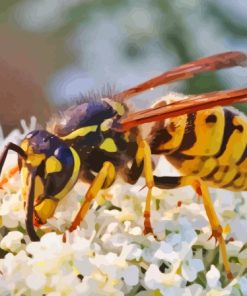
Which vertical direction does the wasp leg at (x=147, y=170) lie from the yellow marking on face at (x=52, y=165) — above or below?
below

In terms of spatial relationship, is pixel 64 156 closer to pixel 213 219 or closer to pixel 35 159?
pixel 35 159

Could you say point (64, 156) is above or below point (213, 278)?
above

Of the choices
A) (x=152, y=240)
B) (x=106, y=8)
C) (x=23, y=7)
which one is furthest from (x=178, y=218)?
(x=23, y=7)

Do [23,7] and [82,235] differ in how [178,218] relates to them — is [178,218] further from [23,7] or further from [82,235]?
[23,7]

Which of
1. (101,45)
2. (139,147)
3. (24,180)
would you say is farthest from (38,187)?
(101,45)

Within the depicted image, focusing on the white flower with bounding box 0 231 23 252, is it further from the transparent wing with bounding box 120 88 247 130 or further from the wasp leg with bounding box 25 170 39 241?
the transparent wing with bounding box 120 88 247 130

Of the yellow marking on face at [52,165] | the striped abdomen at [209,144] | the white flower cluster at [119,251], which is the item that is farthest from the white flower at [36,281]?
the striped abdomen at [209,144]

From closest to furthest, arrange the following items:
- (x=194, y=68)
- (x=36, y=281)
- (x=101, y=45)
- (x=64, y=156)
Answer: (x=36, y=281), (x=64, y=156), (x=194, y=68), (x=101, y=45)

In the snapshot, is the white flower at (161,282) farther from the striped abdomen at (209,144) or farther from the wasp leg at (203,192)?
the striped abdomen at (209,144)

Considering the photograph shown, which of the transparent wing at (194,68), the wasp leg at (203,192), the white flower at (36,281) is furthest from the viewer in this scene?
the transparent wing at (194,68)
